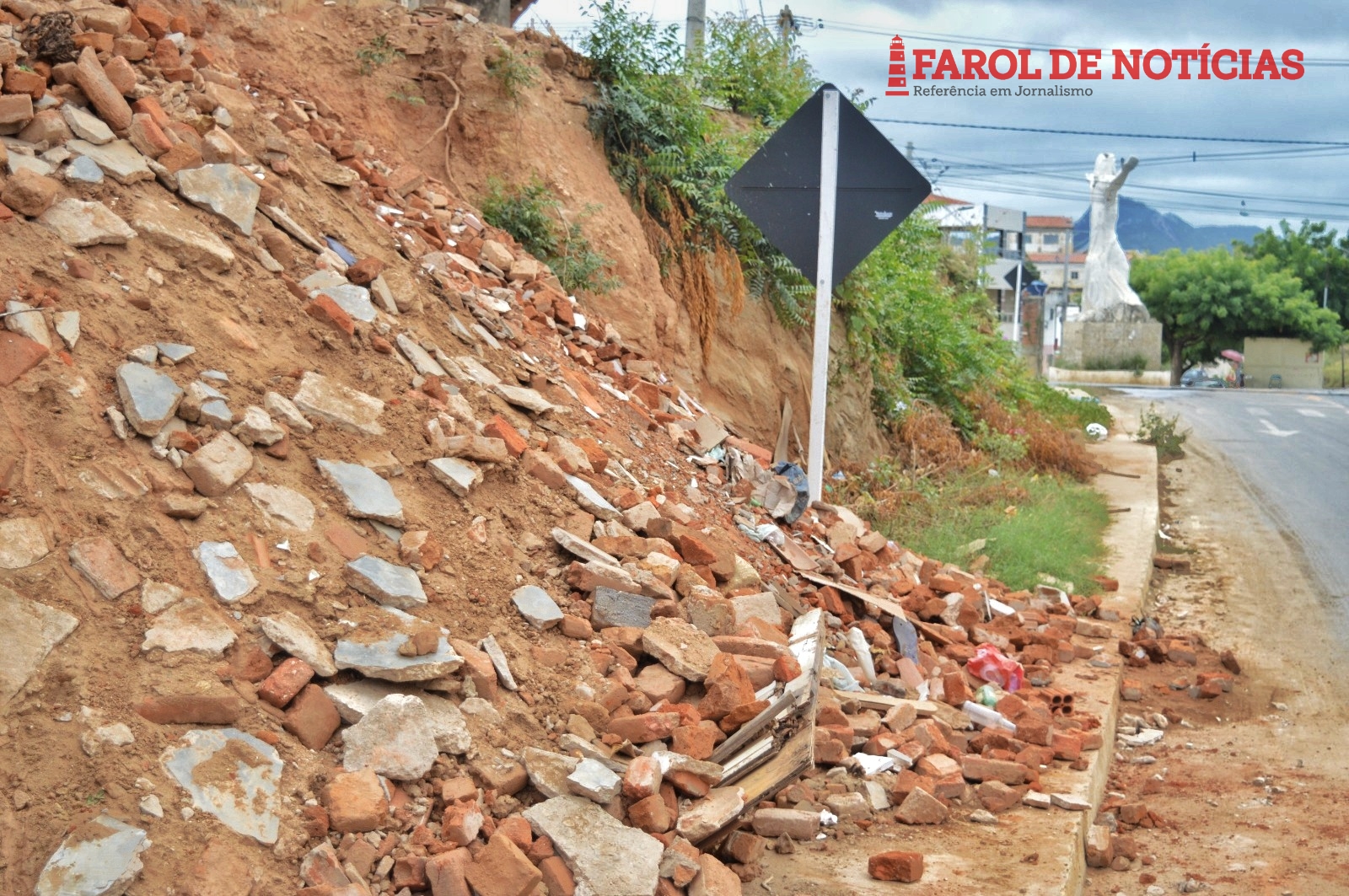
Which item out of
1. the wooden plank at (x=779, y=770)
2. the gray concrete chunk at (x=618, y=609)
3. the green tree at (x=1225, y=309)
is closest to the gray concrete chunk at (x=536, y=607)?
the gray concrete chunk at (x=618, y=609)

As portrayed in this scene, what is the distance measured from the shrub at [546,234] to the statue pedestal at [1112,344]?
40.7 metres

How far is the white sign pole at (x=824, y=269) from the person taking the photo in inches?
246

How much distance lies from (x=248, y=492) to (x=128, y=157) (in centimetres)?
177

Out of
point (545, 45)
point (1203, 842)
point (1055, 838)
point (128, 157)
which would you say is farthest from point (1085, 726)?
point (545, 45)

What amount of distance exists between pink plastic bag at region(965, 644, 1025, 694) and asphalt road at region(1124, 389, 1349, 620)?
11.9 ft

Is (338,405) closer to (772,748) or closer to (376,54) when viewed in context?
(772,748)

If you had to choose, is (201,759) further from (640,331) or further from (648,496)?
(640,331)

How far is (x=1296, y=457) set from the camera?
15719 mm

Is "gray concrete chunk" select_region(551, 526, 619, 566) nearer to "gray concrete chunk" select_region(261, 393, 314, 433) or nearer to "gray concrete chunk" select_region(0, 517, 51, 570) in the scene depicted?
"gray concrete chunk" select_region(261, 393, 314, 433)

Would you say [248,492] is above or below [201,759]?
above

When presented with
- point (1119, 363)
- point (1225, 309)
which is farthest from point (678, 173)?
point (1225, 309)

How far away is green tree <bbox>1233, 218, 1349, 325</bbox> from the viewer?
188 feet

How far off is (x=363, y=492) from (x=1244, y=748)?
429 centimetres

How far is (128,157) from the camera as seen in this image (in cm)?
454
